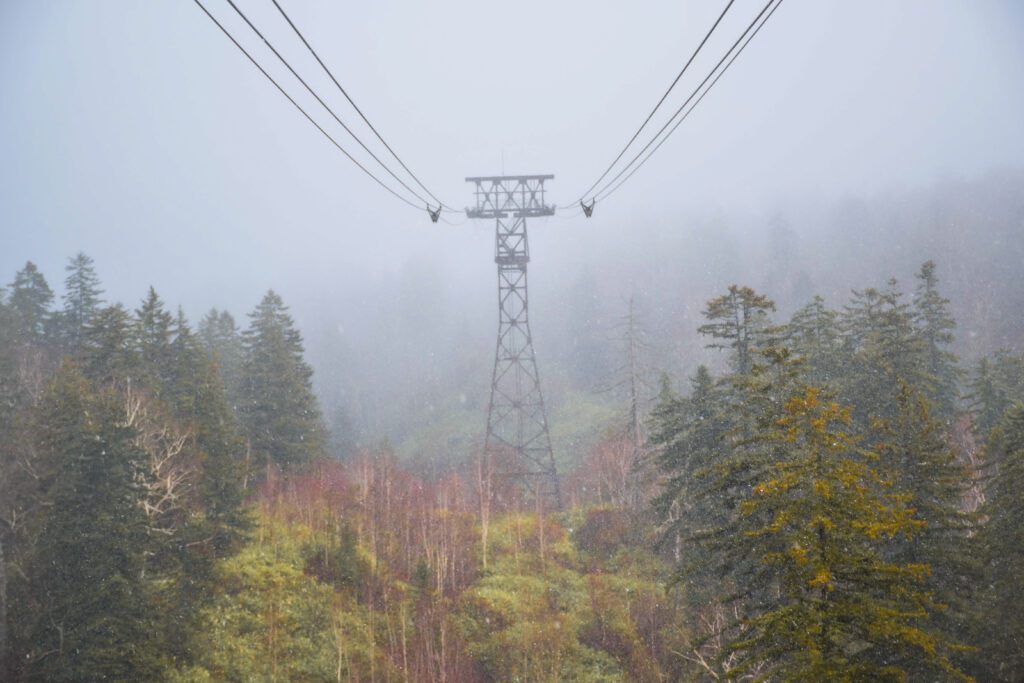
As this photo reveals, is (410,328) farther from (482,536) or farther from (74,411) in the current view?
(74,411)

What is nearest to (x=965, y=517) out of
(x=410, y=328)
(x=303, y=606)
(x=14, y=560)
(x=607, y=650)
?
(x=607, y=650)

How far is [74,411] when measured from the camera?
18.0 m

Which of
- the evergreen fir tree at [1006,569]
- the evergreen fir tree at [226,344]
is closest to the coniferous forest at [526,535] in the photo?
the evergreen fir tree at [1006,569]

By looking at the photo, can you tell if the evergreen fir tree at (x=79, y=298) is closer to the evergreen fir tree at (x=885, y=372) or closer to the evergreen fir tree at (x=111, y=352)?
the evergreen fir tree at (x=111, y=352)

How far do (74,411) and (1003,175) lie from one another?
14636cm

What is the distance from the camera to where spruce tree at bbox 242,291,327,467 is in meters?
36.6

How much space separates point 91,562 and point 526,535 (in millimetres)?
21640

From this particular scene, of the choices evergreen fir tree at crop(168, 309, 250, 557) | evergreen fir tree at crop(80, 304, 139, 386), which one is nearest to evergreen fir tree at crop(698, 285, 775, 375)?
evergreen fir tree at crop(168, 309, 250, 557)

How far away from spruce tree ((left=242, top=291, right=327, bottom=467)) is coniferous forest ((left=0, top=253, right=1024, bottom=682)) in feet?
0.59

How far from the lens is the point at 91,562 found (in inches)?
648

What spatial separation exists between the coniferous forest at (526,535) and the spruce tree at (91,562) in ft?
0.22

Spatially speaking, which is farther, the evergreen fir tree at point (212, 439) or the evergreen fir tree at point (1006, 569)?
the evergreen fir tree at point (212, 439)

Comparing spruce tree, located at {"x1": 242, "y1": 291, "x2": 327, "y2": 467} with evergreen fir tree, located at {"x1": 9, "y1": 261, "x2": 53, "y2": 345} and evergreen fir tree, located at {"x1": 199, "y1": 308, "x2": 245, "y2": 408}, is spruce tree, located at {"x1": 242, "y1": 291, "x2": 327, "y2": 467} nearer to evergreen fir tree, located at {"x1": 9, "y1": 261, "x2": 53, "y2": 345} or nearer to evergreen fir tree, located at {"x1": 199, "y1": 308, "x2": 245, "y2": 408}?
evergreen fir tree, located at {"x1": 199, "y1": 308, "x2": 245, "y2": 408}

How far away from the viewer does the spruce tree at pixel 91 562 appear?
50.3ft
